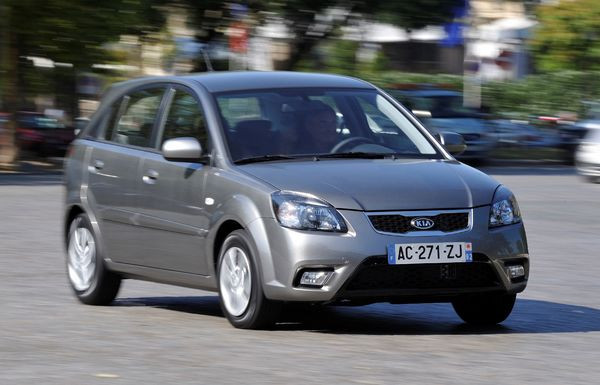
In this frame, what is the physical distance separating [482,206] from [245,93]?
1842 millimetres

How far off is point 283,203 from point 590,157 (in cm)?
2089

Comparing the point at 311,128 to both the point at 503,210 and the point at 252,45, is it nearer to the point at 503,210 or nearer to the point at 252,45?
the point at 503,210

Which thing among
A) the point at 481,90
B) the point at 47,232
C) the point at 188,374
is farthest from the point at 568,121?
the point at 188,374

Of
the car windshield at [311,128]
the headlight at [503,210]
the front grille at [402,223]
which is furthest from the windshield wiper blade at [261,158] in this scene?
the headlight at [503,210]

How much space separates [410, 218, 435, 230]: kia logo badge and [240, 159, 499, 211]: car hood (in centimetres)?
7

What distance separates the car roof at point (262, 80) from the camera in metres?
9.70

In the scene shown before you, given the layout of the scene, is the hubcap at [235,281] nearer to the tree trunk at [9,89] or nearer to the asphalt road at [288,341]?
the asphalt road at [288,341]

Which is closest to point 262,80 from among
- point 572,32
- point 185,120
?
point 185,120

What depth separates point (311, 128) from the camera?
941 centimetres

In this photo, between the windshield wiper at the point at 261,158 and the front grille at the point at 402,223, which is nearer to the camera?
the front grille at the point at 402,223

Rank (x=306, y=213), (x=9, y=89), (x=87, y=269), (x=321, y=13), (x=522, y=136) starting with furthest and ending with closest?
(x=522, y=136)
(x=321, y=13)
(x=9, y=89)
(x=87, y=269)
(x=306, y=213)

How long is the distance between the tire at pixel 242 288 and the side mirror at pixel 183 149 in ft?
2.12

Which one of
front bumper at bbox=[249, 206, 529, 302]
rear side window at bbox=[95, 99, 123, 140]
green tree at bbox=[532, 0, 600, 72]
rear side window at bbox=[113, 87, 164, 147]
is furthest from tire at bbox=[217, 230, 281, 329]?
green tree at bbox=[532, 0, 600, 72]

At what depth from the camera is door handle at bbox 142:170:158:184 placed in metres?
9.70
